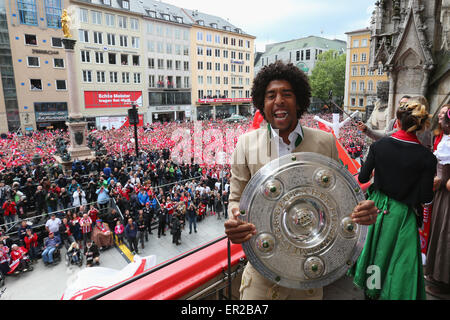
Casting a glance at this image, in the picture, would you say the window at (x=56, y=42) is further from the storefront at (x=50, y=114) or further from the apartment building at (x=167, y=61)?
the apartment building at (x=167, y=61)

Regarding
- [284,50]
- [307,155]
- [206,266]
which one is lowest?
[206,266]

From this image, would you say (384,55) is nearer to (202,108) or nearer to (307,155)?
(307,155)

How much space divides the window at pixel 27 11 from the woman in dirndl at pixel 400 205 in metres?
43.2

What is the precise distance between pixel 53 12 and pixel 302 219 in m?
43.9

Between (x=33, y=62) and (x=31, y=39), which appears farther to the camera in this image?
(x=33, y=62)

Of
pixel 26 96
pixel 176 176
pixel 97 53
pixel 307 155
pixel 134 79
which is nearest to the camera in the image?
pixel 307 155

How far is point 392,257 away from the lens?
8.00 ft

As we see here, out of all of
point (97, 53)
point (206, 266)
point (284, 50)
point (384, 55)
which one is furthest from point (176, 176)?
point (284, 50)

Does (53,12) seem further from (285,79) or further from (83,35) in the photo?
(285,79)

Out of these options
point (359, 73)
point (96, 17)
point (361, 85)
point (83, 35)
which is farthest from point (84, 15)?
point (361, 85)

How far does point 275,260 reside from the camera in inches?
66.1

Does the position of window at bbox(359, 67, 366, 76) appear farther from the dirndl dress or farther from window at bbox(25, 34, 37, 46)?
the dirndl dress

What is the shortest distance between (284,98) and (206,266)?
58.4 inches
